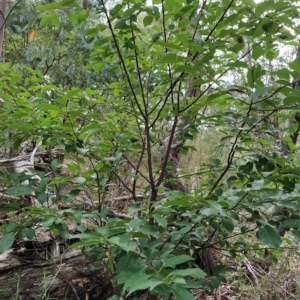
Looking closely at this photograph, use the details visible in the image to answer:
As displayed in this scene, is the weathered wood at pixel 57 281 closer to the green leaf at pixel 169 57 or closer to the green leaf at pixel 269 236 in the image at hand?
the green leaf at pixel 269 236

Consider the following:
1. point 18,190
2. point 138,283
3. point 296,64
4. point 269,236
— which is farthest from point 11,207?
point 296,64

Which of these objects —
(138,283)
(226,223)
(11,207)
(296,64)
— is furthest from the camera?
(11,207)

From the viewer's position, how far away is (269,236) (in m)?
0.83

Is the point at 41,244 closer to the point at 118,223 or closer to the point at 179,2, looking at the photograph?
the point at 118,223

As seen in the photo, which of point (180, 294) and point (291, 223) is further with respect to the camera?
point (291, 223)

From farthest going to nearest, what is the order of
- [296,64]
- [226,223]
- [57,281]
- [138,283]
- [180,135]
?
[57,281]
[180,135]
[226,223]
[296,64]
[138,283]

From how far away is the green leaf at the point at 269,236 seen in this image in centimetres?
82

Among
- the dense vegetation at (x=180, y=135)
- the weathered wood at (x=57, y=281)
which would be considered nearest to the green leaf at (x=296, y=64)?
the dense vegetation at (x=180, y=135)

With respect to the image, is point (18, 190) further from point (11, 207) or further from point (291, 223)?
point (291, 223)

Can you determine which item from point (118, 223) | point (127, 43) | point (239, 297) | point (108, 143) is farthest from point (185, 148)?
point (239, 297)

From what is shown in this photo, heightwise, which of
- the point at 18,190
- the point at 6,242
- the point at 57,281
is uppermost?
the point at 18,190

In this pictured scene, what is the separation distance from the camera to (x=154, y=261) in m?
0.77

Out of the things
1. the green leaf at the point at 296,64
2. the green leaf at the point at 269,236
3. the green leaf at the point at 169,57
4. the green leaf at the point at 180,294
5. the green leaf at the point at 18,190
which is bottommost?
the green leaf at the point at 180,294

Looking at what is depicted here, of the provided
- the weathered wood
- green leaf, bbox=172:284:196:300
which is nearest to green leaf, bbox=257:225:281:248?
green leaf, bbox=172:284:196:300
